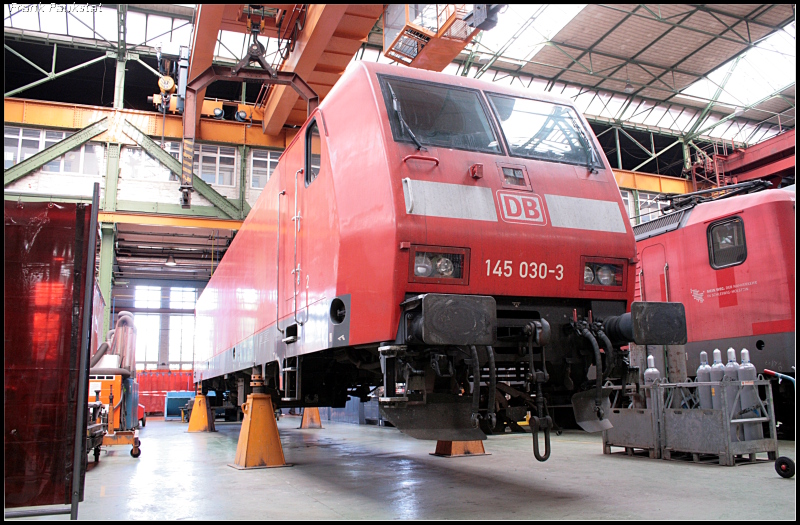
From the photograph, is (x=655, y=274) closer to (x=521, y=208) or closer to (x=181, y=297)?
(x=521, y=208)

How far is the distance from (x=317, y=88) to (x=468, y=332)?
14475mm

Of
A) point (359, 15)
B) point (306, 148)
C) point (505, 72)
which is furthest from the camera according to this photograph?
point (505, 72)

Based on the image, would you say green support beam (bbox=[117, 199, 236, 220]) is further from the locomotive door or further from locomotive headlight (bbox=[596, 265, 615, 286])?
locomotive headlight (bbox=[596, 265, 615, 286])

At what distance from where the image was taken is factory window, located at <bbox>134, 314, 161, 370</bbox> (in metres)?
32.2

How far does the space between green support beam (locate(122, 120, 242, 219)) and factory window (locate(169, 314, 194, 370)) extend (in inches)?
621

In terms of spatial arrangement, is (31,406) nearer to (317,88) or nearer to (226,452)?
(226,452)

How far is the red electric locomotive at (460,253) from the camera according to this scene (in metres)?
3.81

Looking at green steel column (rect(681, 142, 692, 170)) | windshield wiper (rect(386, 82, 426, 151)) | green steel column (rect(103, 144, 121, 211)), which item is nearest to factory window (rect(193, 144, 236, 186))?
green steel column (rect(103, 144, 121, 211))

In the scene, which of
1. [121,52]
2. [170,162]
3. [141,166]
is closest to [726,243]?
[170,162]

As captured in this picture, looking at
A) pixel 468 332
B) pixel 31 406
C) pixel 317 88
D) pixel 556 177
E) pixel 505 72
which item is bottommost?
pixel 31 406

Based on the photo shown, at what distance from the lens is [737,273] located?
8.45m

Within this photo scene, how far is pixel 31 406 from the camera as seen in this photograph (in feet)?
11.7

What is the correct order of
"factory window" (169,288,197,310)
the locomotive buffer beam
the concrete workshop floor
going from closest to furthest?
the locomotive buffer beam
the concrete workshop floor
"factory window" (169,288,197,310)

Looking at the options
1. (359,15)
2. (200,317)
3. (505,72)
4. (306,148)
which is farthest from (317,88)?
(306,148)
